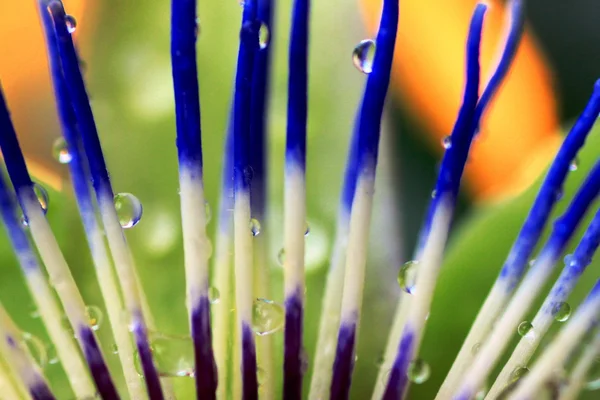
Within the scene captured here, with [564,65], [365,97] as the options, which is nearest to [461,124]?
[365,97]

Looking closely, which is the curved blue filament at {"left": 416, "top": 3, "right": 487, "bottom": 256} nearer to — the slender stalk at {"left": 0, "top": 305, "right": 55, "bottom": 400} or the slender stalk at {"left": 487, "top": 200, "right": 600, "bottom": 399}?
the slender stalk at {"left": 487, "top": 200, "right": 600, "bottom": 399}

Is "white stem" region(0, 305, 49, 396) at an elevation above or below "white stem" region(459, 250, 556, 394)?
above

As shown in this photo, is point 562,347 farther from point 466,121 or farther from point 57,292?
point 57,292

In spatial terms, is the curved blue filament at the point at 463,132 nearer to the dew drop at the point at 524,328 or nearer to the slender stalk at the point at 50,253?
the dew drop at the point at 524,328

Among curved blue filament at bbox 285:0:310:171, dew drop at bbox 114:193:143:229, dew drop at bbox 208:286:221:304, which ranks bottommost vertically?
dew drop at bbox 208:286:221:304

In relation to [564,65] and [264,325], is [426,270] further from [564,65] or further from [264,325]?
[564,65]

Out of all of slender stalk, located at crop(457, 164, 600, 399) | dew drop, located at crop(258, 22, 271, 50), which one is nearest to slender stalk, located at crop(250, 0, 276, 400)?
dew drop, located at crop(258, 22, 271, 50)
